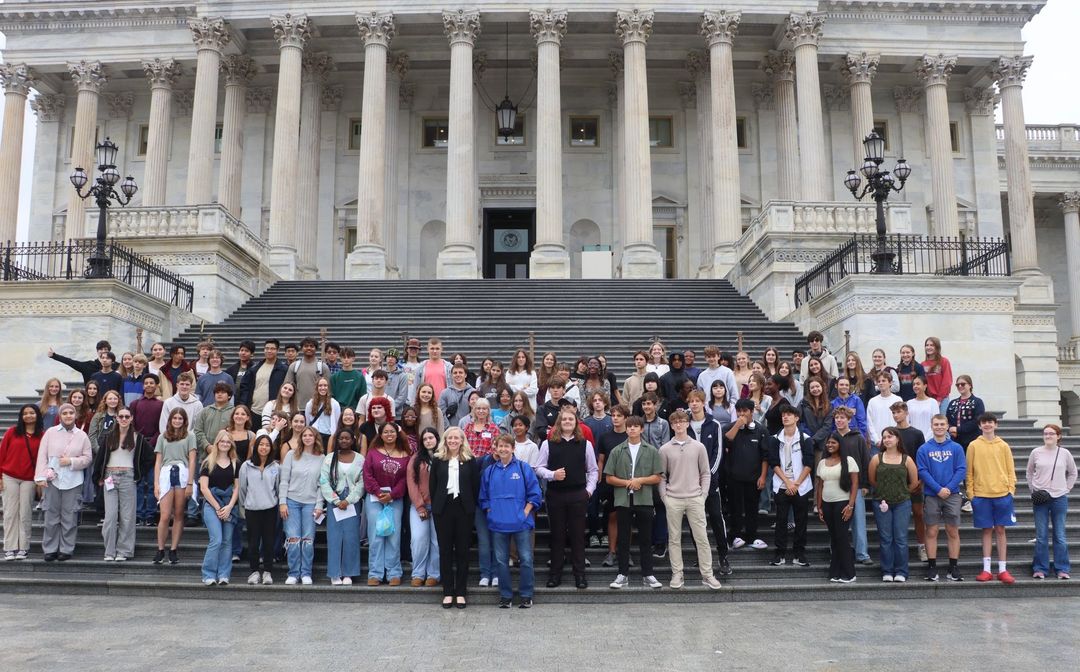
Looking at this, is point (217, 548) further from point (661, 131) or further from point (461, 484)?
point (661, 131)

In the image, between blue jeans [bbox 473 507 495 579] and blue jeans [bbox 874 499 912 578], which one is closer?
blue jeans [bbox 473 507 495 579]

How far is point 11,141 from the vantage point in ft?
115

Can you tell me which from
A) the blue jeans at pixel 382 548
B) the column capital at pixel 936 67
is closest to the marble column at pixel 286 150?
the blue jeans at pixel 382 548

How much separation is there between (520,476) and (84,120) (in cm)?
3255

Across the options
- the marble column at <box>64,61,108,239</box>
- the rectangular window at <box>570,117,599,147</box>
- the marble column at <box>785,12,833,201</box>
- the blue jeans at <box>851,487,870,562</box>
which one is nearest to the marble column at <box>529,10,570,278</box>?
the rectangular window at <box>570,117,599,147</box>

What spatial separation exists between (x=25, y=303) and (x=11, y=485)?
9833 mm

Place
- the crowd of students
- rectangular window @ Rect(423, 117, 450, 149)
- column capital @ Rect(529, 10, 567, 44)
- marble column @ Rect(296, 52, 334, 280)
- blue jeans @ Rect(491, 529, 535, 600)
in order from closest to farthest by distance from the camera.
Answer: blue jeans @ Rect(491, 529, 535, 600) < the crowd of students < column capital @ Rect(529, 10, 567, 44) < marble column @ Rect(296, 52, 334, 280) < rectangular window @ Rect(423, 117, 450, 149)

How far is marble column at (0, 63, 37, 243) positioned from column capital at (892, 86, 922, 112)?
35.6 metres

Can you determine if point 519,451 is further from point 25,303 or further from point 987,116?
point 987,116

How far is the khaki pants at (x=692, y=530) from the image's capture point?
985 centimetres

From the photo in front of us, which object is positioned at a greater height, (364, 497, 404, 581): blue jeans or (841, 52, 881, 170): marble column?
(841, 52, 881, 170): marble column

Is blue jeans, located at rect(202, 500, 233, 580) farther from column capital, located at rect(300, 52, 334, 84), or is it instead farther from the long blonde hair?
column capital, located at rect(300, 52, 334, 84)

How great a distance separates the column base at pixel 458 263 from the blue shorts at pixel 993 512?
21.2 metres

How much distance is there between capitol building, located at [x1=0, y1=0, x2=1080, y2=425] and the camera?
30781mm
